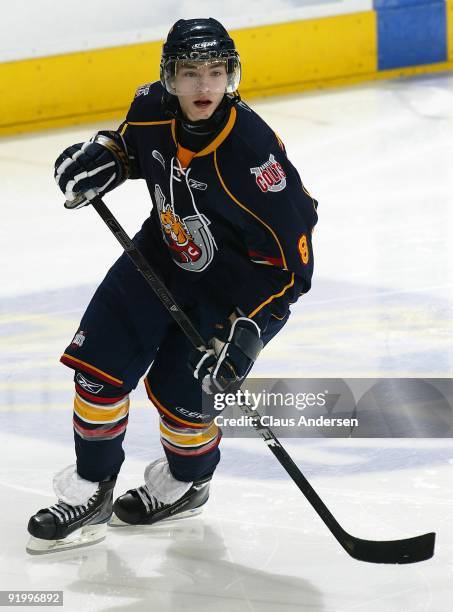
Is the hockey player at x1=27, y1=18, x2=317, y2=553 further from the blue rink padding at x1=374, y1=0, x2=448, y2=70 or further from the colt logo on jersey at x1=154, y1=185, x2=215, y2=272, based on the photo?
the blue rink padding at x1=374, y1=0, x2=448, y2=70

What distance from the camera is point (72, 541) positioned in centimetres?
290

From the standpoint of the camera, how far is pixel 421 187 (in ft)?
18.1

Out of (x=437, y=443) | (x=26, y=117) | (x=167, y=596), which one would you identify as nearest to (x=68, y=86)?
(x=26, y=117)

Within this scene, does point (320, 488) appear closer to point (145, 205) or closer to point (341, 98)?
point (145, 205)

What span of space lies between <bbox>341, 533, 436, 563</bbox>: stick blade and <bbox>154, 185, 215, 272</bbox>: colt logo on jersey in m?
0.71

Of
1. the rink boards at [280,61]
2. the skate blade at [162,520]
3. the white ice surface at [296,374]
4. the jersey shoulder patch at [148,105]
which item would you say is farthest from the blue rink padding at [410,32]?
the skate blade at [162,520]

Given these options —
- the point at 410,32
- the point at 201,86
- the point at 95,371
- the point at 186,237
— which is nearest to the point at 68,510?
the point at 95,371

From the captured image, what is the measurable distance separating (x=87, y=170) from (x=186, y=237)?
27 centimetres

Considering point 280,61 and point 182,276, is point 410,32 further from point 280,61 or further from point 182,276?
point 182,276

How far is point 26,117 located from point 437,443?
151 inches

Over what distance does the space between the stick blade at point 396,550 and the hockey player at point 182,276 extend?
0.45m

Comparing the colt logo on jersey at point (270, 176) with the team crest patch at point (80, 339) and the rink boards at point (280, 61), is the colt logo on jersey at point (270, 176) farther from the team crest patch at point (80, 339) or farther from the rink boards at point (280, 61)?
the rink boards at point (280, 61)

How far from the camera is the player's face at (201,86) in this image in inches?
102

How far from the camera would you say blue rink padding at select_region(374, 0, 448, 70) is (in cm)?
745
